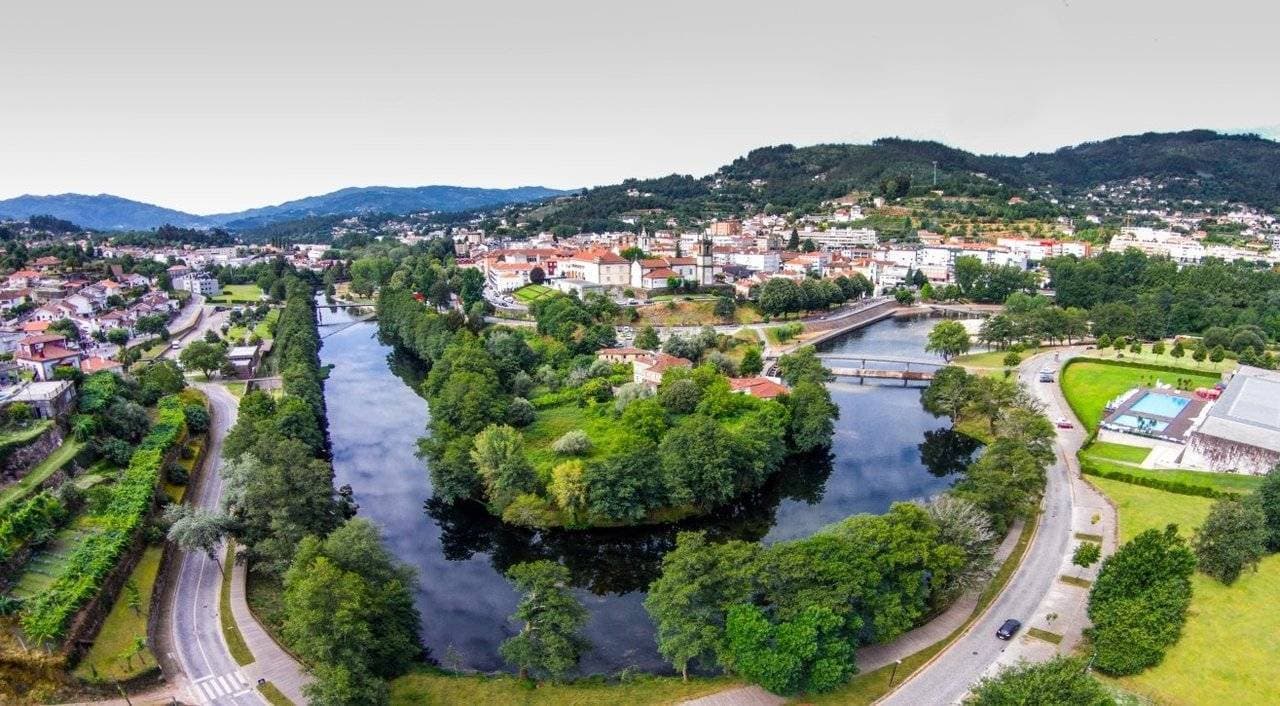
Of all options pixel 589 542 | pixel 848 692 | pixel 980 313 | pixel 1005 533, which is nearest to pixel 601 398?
pixel 589 542

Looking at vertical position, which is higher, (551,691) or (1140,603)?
(1140,603)

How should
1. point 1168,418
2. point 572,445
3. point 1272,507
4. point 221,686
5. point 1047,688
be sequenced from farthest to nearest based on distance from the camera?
1. point 1168,418
2. point 572,445
3. point 1272,507
4. point 221,686
5. point 1047,688

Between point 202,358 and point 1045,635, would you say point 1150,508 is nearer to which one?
point 1045,635

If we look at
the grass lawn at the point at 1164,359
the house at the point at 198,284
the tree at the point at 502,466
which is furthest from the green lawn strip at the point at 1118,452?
the house at the point at 198,284

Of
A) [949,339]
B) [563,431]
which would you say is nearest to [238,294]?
[563,431]

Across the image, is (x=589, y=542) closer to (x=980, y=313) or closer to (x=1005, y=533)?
(x=1005, y=533)

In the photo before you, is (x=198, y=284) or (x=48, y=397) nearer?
(x=48, y=397)
